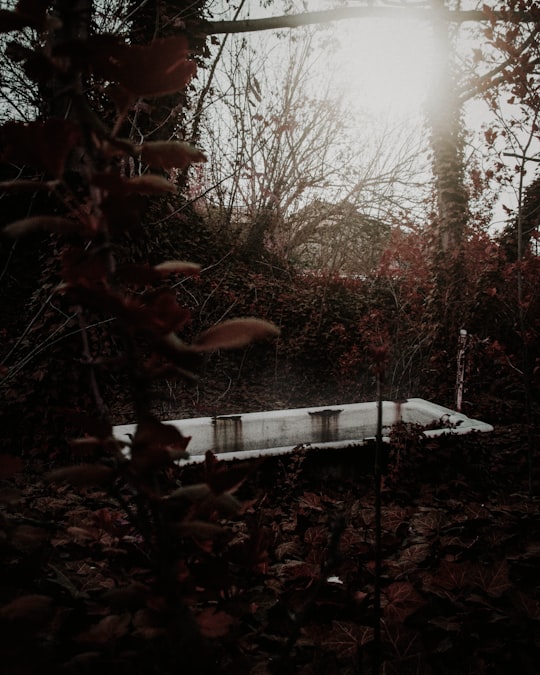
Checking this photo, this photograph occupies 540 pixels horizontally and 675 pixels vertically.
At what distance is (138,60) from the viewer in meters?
0.43

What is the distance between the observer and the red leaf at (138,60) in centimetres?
43

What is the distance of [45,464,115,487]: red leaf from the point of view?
19.1 inches

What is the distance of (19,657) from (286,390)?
598cm

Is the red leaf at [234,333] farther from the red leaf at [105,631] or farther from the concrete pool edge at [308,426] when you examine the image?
the concrete pool edge at [308,426]

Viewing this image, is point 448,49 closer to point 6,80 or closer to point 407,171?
point 407,171

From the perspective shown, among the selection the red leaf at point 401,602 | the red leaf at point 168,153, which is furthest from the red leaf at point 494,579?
the red leaf at point 168,153

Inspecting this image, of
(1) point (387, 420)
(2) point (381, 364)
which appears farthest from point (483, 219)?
(2) point (381, 364)

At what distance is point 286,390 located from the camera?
20.8 feet

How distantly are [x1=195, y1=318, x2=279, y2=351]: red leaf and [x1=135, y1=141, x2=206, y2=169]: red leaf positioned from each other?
0.65 ft

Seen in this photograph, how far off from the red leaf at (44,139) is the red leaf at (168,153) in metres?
0.08

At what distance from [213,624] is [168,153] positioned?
1.91ft

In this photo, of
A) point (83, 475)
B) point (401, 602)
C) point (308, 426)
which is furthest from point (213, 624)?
point (308, 426)

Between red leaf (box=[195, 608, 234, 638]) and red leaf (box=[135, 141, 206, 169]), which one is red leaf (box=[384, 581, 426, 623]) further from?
red leaf (box=[135, 141, 206, 169])

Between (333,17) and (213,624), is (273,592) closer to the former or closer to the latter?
(213,624)
